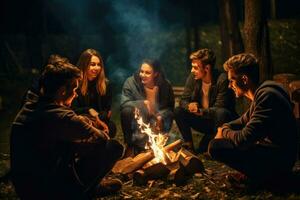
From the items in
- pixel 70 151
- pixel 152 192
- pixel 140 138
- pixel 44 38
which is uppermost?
pixel 44 38

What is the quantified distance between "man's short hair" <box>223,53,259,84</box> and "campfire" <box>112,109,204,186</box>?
1658 millimetres

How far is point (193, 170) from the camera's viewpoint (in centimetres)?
645

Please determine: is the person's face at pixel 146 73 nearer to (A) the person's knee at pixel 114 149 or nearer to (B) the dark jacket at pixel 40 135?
(A) the person's knee at pixel 114 149

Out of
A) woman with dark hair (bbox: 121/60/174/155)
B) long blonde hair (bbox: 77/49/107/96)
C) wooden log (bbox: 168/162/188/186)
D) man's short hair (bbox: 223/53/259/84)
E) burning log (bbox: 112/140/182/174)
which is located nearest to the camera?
man's short hair (bbox: 223/53/259/84)

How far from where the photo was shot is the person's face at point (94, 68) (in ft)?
23.8

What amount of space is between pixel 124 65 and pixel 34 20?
447 centimetres

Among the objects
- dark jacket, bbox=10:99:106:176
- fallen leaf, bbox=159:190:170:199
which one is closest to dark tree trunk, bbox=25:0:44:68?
fallen leaf, bbox=159:190:170:199

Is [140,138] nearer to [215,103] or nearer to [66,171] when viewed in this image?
[215,103]

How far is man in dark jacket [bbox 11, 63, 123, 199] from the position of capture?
4.35 m

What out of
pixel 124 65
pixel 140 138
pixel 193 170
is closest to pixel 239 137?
pixel 193 170

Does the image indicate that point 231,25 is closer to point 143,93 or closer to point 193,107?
point 143,93

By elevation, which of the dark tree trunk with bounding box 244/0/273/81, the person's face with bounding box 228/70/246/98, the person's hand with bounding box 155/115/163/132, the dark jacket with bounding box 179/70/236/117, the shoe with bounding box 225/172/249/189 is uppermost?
the dark tree trunk with bounding box 244/0/273/81

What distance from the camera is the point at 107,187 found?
19.2 ft

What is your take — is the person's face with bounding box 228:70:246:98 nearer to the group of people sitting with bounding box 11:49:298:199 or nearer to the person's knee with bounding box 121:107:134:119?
the group of people sitting with bounding box 11:49:298:199
